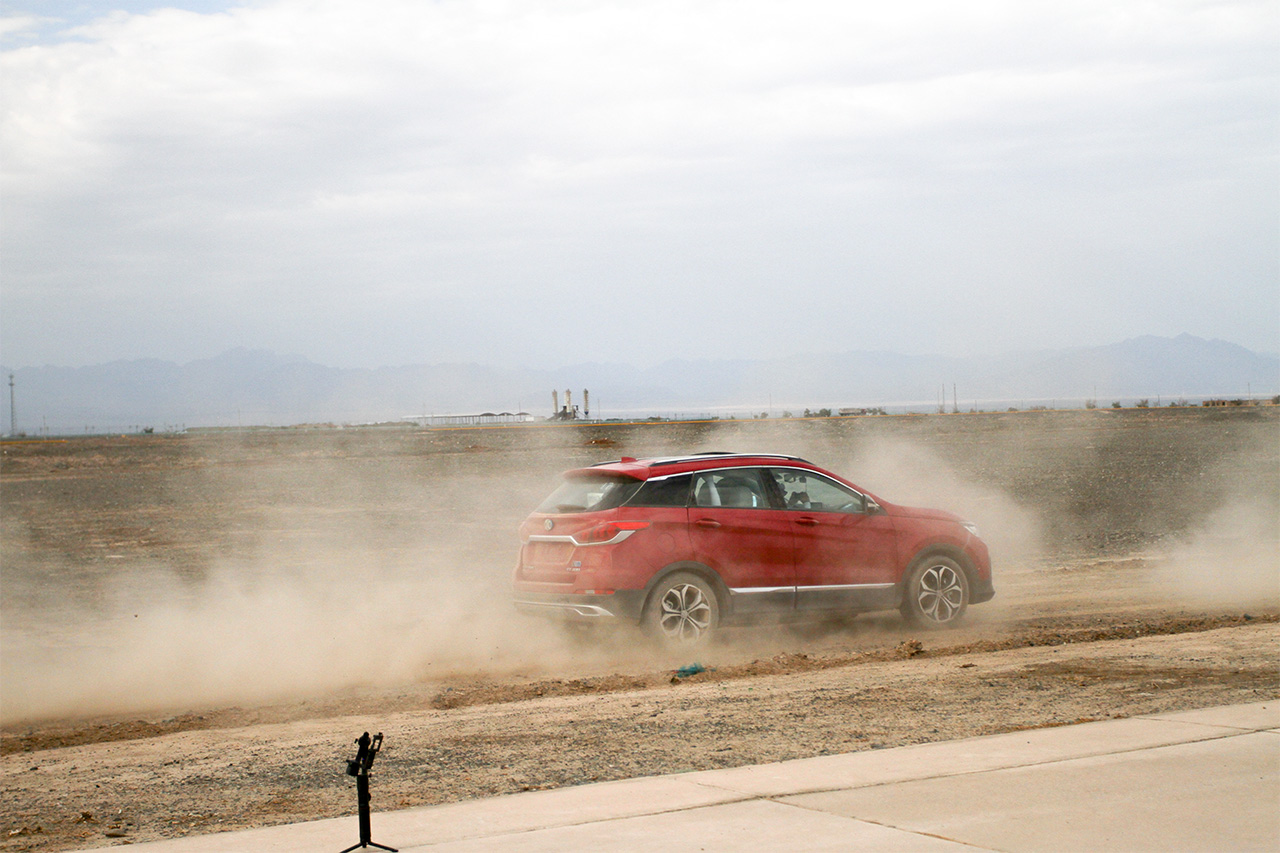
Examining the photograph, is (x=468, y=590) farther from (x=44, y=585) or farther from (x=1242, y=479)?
(x=1242, y=479)

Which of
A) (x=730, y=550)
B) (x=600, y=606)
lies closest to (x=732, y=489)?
(x=730, y=550)

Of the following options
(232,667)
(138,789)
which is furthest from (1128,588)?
(138,789)

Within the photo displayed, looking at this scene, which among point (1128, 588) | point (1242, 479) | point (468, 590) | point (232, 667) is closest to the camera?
point (232, 667)

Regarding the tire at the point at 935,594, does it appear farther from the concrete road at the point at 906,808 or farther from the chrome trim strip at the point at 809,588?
the concrete road at the point at 906,808

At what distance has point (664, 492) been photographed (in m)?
10.5

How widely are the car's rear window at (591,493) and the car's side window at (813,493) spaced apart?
1486mm

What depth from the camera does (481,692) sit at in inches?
369

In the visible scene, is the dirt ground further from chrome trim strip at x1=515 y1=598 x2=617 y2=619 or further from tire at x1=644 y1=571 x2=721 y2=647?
chrome trim strip at x1=515 y1=598 x2=617 y2=619

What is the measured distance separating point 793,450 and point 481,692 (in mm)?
23686

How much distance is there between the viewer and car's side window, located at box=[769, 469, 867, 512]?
36.7 feet

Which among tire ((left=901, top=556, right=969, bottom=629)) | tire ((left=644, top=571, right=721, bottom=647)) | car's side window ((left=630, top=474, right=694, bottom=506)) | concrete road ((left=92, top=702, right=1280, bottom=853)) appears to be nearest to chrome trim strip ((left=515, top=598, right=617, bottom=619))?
tire ((left=644, top=571, right=721, bottom=647))

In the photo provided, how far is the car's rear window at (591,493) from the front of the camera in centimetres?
1047

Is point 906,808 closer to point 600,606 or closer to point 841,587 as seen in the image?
point 600,606

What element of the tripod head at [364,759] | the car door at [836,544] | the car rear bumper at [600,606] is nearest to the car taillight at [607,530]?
the car rear bumper at [600,606]
